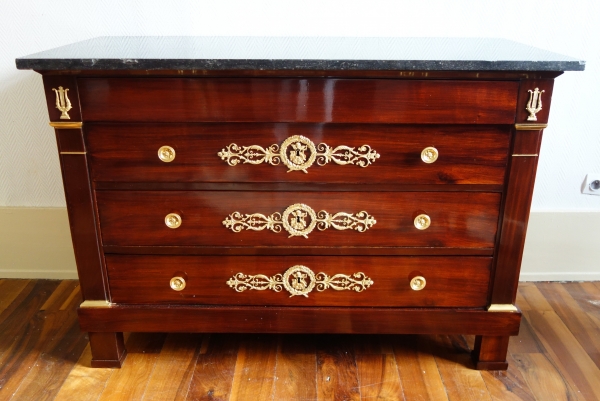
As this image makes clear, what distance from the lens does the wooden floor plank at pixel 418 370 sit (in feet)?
4.54

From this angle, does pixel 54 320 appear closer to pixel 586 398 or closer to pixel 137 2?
pixel 137 2

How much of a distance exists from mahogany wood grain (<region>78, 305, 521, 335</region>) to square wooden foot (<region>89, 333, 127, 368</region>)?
1.6 inches

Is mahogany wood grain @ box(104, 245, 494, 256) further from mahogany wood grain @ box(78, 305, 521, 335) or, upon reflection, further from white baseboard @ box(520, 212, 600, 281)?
white baseboard @ box(520, 212, 600, 281)

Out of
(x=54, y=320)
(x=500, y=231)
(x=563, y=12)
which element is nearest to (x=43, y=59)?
(x=54, y=320)

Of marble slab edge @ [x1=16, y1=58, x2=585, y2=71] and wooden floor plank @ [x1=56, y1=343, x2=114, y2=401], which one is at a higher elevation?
marble slab edge @ [x1=16, y1=58, x2=585, y2=71]

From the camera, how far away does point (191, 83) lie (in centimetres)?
117

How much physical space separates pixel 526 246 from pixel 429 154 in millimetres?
919

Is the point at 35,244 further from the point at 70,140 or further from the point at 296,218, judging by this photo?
the point at 296,218

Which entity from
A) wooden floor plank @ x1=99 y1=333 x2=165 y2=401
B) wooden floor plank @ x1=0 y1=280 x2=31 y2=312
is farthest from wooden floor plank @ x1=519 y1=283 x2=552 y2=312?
wooden floor plank @ x1=0 y1=280 x2=31 y2=312

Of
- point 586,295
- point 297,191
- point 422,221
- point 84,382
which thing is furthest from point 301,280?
point 586,295

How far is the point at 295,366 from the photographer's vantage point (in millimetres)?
1485

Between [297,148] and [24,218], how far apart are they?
4.01ft

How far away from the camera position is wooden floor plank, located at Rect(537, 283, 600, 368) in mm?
1586

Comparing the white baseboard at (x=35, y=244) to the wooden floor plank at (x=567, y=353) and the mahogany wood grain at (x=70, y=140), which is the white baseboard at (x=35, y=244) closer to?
the mahogany wood grain at (x=70, y=140)
